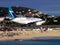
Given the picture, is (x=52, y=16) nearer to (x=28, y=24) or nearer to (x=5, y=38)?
(x=28, y=24)

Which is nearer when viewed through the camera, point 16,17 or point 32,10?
point 16,17

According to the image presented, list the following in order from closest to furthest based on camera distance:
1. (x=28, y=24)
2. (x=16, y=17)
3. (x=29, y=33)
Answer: (x=29, y=33) < (x=28, y=24) < (x=16, y=17)

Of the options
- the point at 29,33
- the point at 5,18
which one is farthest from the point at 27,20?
the point at 29,33

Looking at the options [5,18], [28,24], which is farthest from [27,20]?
[5,18]

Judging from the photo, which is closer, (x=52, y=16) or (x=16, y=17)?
(x=16, y=17)

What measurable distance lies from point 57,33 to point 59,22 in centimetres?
2922

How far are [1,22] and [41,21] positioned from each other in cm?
Result: 1111

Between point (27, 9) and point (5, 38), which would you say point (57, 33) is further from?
point (27, 9)

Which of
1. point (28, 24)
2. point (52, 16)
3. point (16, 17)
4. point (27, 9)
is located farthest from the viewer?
point (27, 9)

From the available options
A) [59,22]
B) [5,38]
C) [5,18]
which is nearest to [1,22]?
[5,18]

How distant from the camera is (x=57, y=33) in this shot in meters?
54.8

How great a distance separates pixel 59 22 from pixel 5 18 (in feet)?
48.4

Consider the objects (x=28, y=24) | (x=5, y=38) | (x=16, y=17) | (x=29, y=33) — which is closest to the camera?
(x=5, y=38)

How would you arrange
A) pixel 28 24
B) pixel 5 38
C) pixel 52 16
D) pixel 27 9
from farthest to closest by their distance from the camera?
pixel 27 9
pixel 52 16
pixel 28 24
pixel 5 38
